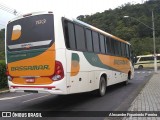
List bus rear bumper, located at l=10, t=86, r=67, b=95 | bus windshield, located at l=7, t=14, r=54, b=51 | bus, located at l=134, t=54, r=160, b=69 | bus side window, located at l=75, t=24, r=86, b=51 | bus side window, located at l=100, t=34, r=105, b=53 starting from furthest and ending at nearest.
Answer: bus, located at l=134, t=54, r=160, b=69
bus side window, located at l=100, t=34, r=105, b=53
bus side window, located at l=75, t=24, r=86, b=51
bus windshield, located at l=7, t=14, r=54, b=51
bus rear bumper, located at l=10, t=86, r=67, b=95

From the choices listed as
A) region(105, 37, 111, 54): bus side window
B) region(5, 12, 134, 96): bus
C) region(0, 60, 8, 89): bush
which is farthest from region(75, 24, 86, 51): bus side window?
region(0, 60, 8, 89): bush

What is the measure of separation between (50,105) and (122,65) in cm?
820

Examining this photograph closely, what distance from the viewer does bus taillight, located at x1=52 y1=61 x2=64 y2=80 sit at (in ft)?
30.5

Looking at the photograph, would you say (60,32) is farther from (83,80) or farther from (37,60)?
(83,80)

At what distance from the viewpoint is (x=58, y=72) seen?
366 inches

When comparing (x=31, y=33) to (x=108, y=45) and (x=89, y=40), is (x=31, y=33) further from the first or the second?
(x=108, y=45)

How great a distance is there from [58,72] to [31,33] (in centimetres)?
179

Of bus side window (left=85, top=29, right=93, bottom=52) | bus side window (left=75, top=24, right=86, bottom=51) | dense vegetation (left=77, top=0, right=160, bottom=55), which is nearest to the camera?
bus side window (left=75, top=24, right=86, bottom=51)

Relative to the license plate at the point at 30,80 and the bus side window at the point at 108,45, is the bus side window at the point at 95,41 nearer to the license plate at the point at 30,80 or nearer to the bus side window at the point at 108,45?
the bus side window at the point at 108,45

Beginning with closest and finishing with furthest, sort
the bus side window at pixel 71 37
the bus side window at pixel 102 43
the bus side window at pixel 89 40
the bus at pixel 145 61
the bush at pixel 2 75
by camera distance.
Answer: the bus side window at pixel 71 37, the bus side window at pixel 89 40, the bus side window at pixel 102 43, the bush at pixel 2 75, the bus at pixel 145 61

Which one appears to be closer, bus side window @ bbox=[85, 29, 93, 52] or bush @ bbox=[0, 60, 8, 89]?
bus side window @ bbox=[85, 29, 93, 52]

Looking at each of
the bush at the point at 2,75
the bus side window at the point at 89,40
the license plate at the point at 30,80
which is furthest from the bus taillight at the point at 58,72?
the bush at the point at 2,75

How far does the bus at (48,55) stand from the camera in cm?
939

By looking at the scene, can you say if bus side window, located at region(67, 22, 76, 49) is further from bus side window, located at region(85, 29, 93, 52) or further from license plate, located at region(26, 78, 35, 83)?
license plate, located at region(26, 78, 35, 83)
